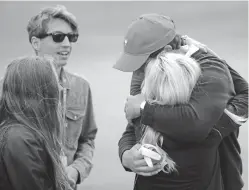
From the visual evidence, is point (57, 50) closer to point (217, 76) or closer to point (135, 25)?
point (135, 25)

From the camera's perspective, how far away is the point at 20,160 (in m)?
1.89

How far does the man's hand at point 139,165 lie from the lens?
2.20 meters

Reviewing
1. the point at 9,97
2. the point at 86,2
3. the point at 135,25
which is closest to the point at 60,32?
the point at 135,25

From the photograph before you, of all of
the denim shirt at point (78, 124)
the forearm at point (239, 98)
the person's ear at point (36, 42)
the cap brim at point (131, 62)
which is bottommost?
the denim shirt at point (78, 124)

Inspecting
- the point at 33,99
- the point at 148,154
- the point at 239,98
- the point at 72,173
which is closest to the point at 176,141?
the point at 148,154

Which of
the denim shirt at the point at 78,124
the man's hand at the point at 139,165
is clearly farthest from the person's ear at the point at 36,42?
the man's hand at the point at 139,165

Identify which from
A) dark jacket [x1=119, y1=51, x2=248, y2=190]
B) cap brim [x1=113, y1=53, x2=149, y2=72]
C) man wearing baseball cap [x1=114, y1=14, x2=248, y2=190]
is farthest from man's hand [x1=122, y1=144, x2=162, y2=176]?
cap brim [x1=113, y1=53, x2=149, y2=72]

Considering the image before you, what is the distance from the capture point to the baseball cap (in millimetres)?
2291

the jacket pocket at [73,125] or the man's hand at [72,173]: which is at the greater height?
the jacket pocket at [73,125]

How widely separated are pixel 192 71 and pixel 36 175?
78cm

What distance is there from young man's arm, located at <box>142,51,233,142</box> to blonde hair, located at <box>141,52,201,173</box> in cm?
3

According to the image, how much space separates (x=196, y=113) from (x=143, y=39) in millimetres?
449

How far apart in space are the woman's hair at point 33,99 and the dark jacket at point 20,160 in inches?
2.6

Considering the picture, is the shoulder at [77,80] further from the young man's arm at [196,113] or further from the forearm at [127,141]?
the young man's arm at [196,113]
